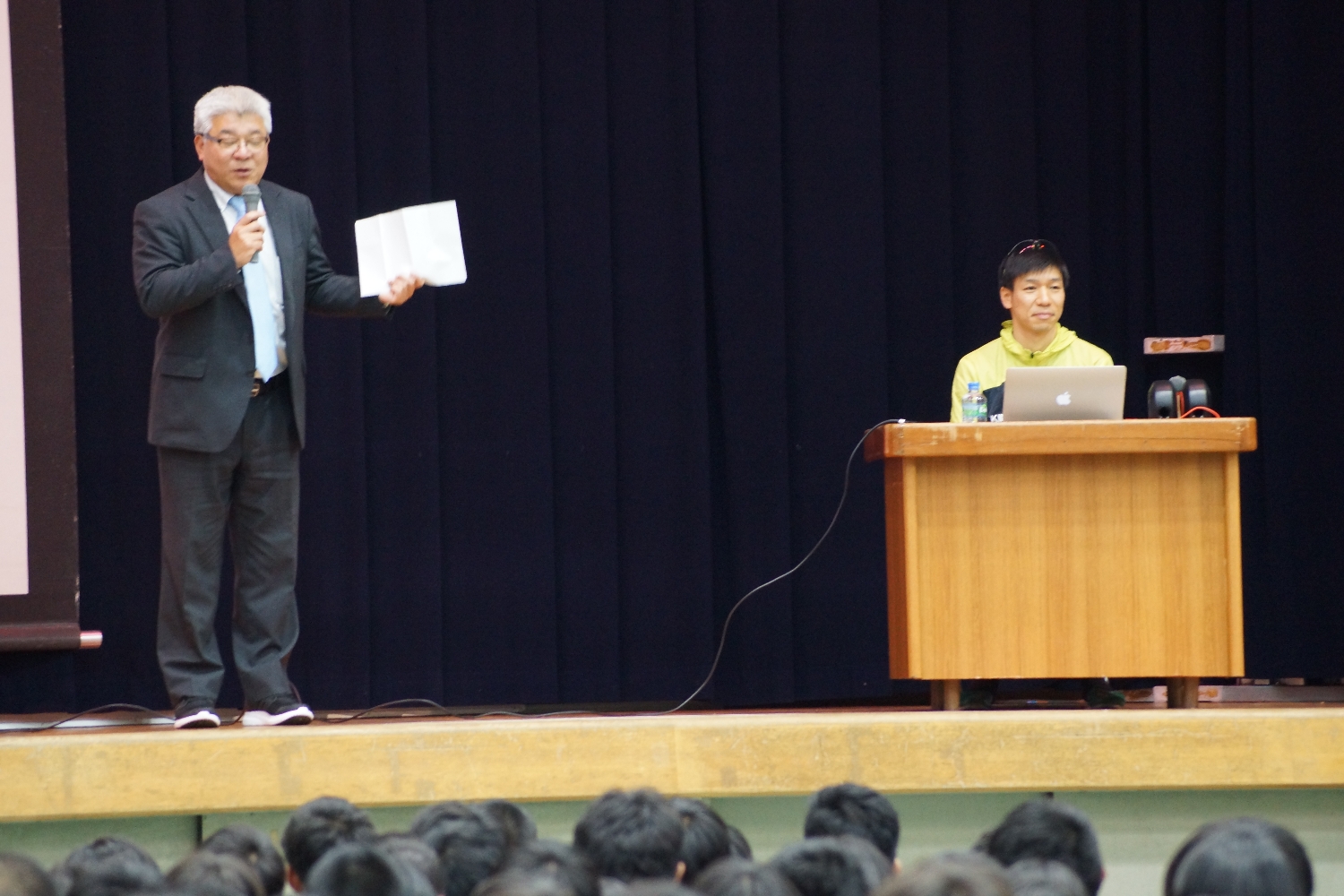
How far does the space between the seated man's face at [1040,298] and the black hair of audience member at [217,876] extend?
9.83 ft

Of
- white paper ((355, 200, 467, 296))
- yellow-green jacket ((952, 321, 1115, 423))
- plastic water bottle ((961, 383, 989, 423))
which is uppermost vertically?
white paper ((355, 200, 467, 296))

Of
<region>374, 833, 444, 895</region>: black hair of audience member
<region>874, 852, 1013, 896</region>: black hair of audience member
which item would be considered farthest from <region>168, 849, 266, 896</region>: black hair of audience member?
<region>874, 852, 1013, 896</region>: black hair of audience member

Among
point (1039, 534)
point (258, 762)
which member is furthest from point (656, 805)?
point (1039, 534)

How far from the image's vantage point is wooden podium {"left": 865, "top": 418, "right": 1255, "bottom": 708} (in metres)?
3.46

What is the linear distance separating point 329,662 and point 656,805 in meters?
3.22

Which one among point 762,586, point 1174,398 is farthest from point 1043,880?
point 762,586

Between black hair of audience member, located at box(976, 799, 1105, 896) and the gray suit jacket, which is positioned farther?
the gray suit jacket

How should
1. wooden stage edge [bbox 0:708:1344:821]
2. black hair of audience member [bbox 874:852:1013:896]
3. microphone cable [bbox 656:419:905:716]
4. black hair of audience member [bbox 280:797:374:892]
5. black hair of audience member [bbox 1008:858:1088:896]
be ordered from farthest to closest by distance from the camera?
1. microphone cable [bbox 656:419:905:716]
2. wooden stage edge [bbox 0:708:1344:821]
3. black hair of audience member [bbox 280:797:374:892]
4. black hair of audience member [bbox 1008:858:1088:896]
5. black hair of audience member [bbox 874:852:1013:896]

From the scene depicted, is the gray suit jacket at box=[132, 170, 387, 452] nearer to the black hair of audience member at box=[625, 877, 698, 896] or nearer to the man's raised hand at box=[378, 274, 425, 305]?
the man's raised hand at box=[378, 274, 425, 305]

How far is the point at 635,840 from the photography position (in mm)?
1779

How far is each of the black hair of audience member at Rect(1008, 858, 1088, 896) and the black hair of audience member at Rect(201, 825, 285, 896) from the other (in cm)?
81

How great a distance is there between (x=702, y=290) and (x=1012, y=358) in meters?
1.13

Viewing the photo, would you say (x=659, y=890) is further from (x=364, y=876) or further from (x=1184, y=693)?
(x=1184, y=693)

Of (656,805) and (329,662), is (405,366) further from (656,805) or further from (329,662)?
(656,805)
